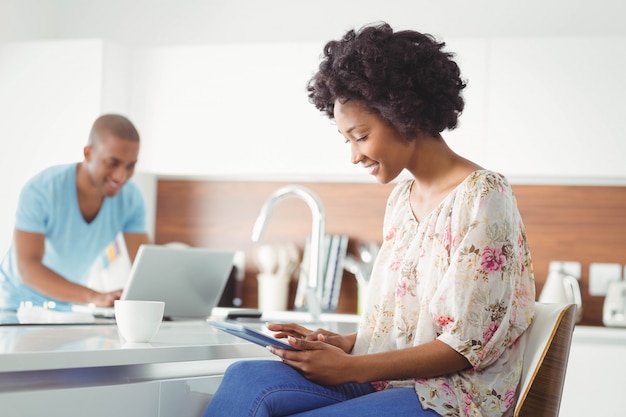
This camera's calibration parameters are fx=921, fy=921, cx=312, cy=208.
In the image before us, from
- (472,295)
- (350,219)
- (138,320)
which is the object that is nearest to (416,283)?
(472,295)

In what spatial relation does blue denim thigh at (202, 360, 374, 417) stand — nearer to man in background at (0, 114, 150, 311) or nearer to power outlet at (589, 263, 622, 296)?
man in background at (0, 114, 150, 311)

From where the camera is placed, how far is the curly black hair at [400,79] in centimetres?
170

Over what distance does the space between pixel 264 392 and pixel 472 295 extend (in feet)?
1.23

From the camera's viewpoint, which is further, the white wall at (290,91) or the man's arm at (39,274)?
the white wall at (290,91)

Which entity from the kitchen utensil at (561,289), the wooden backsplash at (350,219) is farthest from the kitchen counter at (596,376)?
the wooden backsplash at (350,219)

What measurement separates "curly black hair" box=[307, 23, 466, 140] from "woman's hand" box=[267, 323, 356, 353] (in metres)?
0.41

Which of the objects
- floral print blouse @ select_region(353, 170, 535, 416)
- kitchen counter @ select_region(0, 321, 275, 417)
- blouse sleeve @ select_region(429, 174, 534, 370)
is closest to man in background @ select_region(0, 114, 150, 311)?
kitchen counter @ select_region(0, 321, 275, 417)

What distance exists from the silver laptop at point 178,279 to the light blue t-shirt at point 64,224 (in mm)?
714

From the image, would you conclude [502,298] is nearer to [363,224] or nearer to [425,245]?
[425,245]

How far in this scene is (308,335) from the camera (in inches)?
65.1

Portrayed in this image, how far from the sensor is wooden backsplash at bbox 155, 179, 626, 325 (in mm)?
3955

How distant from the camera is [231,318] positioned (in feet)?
8.46

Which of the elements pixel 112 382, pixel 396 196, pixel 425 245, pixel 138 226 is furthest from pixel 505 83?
pixel 112 382

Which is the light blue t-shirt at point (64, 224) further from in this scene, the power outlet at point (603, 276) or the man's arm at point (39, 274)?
the power outlet at point (603, 276)
